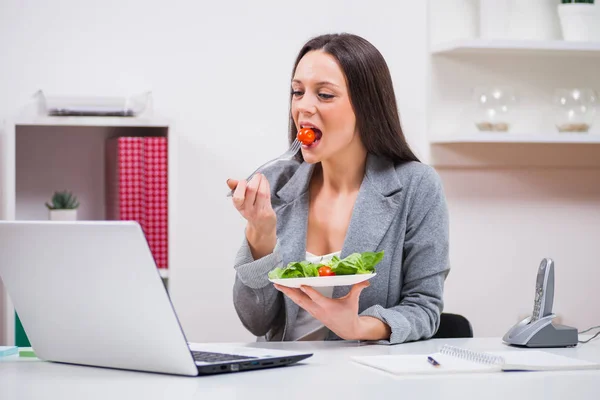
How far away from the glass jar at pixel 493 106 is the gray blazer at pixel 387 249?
950mm

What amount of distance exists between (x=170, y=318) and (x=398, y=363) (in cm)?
37

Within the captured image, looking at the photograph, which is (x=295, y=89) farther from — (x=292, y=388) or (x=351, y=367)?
(x=292, y=388)

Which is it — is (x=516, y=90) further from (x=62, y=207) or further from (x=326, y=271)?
(x=326, y=271)

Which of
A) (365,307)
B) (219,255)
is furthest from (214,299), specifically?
(365,307)

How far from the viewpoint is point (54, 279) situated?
46.8 inches

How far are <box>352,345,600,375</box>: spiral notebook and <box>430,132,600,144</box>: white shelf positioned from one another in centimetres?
143

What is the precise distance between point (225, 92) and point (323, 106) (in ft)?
3.31

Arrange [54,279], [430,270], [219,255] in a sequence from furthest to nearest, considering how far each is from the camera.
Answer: [219,255]
[430,270]
[54,279]

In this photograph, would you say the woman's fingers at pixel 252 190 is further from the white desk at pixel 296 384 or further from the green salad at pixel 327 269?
the white desk at pixel 296 384

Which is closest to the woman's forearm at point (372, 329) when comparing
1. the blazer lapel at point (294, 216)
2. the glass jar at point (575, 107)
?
the blazer lapel at point (294, 216)

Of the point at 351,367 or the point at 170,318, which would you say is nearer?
the point at 170,318

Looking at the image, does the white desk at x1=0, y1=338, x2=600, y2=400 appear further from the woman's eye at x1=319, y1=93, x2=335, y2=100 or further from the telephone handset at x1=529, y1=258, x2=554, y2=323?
the woman's eye at x1=319, y1=93, x2=335, y2=100

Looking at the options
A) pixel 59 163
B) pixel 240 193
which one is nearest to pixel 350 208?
pixel 240 193

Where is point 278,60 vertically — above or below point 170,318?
above
